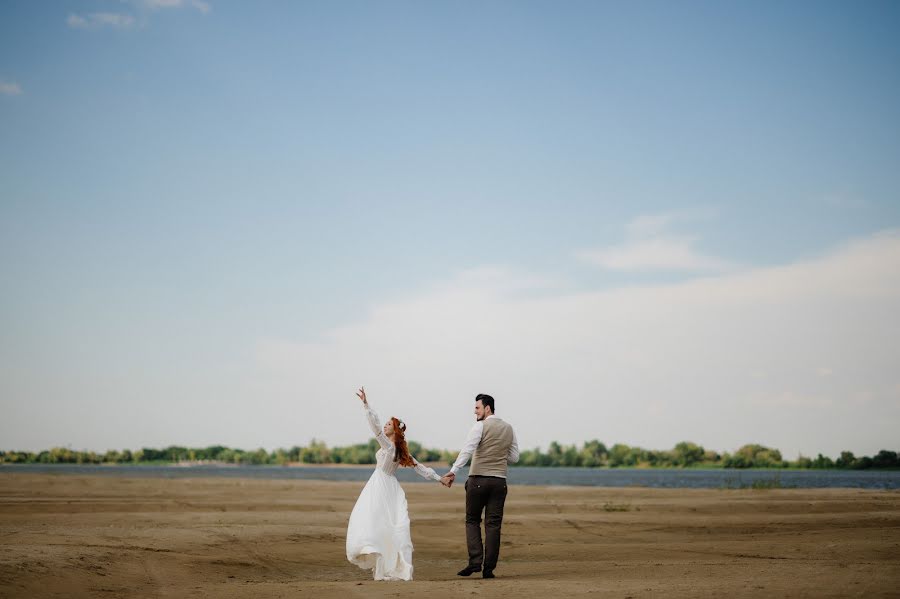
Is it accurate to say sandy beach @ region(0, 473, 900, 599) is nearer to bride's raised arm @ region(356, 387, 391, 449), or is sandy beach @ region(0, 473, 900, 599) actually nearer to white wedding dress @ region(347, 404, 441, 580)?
white wedding dress @ region(347, 404, 441, 580)

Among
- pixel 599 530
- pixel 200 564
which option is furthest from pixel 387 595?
pixel 599 530

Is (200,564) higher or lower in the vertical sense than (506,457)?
lower

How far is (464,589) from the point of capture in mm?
10320

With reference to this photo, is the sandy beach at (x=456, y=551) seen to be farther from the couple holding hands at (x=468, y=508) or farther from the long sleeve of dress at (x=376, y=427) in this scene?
the long sleeve of dress at (x=376, y=427)

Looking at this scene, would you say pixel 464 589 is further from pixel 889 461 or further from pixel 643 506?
pixel 889 461

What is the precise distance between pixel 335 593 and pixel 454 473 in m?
2.33

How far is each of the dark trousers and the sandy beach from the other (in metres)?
0.52

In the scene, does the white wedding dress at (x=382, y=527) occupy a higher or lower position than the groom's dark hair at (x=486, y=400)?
lower

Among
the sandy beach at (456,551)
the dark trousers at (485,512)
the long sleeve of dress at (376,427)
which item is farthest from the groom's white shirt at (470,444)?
the sandy beach at (456,551)

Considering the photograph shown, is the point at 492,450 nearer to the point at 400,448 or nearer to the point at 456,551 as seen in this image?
the point at 400,448

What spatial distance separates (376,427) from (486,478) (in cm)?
173

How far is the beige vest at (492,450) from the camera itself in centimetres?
1188

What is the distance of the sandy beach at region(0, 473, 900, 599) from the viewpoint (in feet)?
34.0

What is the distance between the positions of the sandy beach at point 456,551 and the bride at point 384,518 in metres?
0.49
